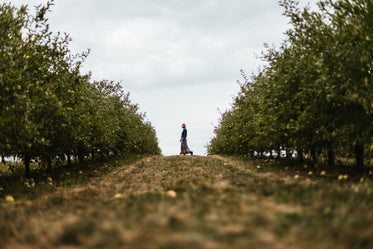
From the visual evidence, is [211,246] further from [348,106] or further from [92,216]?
[348,106]

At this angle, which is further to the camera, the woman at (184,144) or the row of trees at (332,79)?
the woman at (184,144)

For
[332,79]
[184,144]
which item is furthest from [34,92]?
[184,144]

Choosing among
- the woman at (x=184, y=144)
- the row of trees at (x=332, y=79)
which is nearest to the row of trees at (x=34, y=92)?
the row of trees at (x=332, y=79)

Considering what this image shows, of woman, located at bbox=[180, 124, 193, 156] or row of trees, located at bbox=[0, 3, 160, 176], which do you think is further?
woman, located at bbox=[180, 124, 193, 156]

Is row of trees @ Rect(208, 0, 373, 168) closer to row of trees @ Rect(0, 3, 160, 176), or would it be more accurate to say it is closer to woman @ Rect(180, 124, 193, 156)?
row of trees @ Rect(0, 3, 160, 176)

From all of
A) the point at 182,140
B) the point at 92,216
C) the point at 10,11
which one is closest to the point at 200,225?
the point at 92,216

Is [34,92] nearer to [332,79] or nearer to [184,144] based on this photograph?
[332,79]

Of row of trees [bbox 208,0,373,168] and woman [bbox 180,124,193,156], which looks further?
woman [bbox 180,124,193,156]

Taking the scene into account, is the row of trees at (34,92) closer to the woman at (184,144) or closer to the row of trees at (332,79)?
the row of trees at (332,79)

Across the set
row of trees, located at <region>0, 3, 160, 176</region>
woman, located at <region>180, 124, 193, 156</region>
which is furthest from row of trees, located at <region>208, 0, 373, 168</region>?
woman, located at <region>180, 124, 193, 156</region>

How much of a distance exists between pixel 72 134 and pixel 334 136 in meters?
11.9

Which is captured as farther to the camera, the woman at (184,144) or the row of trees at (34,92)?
the woman at (184,144)

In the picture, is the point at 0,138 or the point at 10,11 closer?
the point at 0,138

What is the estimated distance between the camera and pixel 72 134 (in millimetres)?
14570
